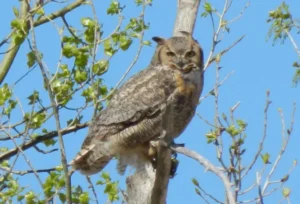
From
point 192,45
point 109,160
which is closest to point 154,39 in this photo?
point 192,45

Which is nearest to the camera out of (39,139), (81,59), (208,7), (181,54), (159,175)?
(159,175)

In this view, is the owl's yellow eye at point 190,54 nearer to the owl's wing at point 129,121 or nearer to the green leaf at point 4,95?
the owl's wing at point 129,121

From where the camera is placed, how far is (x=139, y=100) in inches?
252

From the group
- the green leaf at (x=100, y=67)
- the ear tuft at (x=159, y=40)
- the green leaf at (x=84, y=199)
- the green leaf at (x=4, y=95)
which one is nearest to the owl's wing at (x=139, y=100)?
the green leaf at (x=100, y=67)

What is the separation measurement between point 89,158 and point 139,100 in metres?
0.48

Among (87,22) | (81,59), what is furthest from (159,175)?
(87,22)

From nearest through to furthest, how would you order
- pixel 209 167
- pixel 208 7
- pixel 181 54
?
pixel 209 167, pixel 181 54, pixel 208 7

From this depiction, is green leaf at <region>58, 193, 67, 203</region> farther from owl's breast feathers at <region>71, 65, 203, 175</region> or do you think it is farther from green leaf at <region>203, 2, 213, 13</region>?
green leaf at <region>203, 2, 213, 13</region>

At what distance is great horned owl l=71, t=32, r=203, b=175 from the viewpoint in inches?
250

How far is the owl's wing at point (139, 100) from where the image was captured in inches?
251

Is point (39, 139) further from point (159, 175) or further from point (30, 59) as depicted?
point (159, 175)

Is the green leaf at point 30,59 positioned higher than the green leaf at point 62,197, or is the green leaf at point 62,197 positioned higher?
the green leaf at point 30,59

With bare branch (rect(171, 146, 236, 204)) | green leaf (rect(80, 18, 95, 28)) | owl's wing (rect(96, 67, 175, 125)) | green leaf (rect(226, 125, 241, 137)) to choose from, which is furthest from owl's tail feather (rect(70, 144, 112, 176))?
bare branch (rect(171, 146, 236, 204))

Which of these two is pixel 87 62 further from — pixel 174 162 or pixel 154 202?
pixel 154 202
